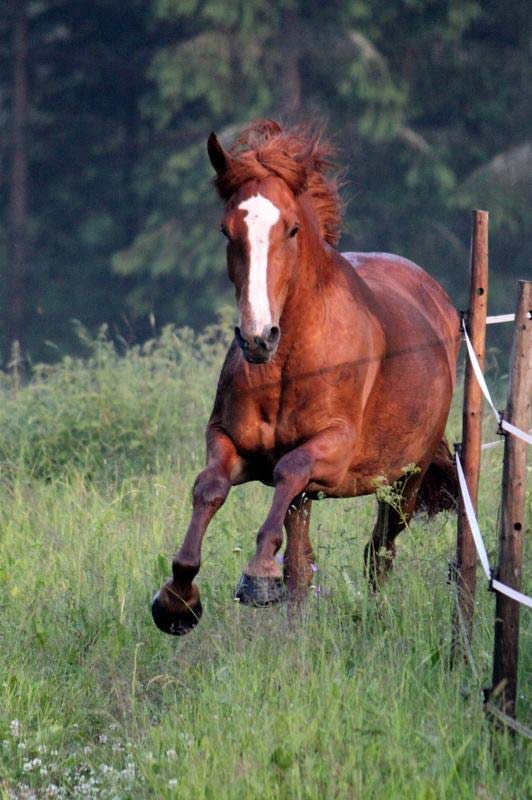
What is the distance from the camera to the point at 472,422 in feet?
18.5

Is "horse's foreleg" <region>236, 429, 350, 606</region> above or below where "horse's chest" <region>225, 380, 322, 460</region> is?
below

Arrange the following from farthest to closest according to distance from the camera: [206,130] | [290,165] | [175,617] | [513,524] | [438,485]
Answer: [206,130], [438,485], [290,165], [175,617], [513,524]

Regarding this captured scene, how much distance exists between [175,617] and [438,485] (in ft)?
9.23

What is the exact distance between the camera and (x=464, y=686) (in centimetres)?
519

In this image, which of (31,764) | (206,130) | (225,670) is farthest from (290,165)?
(206,130)

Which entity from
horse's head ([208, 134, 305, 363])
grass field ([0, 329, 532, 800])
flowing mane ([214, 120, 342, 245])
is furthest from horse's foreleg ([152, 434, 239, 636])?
flowing mane ([214, 120, 342, 245])

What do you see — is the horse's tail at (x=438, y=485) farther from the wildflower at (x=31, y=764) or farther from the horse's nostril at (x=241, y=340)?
the wildflower at (x=31, y=764)

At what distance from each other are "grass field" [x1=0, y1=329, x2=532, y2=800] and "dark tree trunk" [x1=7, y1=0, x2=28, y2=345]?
48.0 feet

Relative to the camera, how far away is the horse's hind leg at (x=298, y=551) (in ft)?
21.2

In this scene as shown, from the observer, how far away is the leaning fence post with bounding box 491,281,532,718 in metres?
4.85

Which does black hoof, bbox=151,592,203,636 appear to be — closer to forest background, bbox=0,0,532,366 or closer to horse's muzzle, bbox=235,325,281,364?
horse's muzzle, bbox=235,325,281,364

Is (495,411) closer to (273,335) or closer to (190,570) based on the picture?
(273,335)

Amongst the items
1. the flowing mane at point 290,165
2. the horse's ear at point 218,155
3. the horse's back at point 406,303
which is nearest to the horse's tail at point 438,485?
the horse's back at point 406,303

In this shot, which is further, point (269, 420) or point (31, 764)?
point (269, 420)
